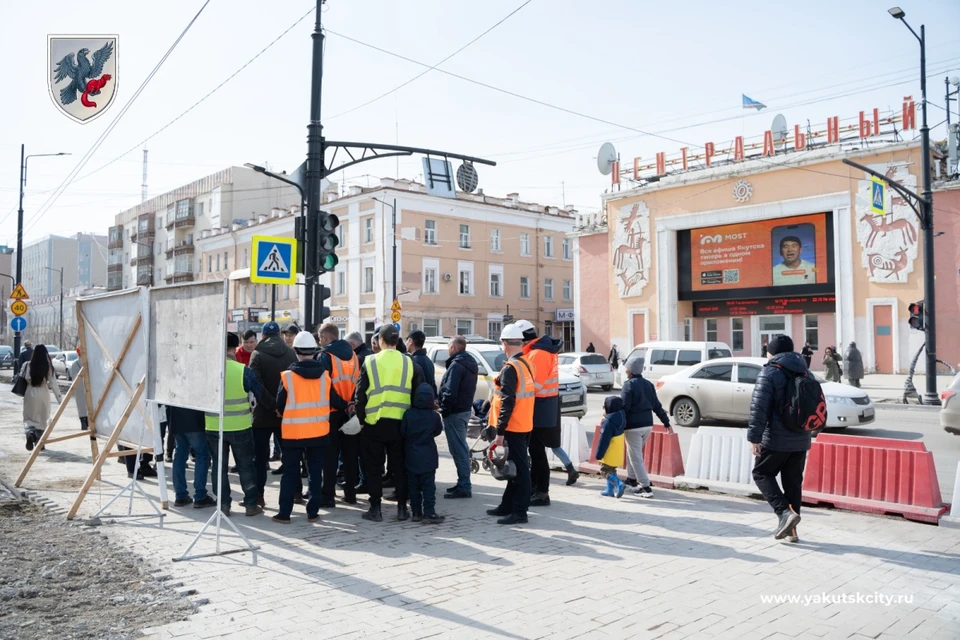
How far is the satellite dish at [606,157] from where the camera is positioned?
122ft

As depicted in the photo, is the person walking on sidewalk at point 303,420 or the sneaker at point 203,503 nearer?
the person walking on sidewalk at point 303,420

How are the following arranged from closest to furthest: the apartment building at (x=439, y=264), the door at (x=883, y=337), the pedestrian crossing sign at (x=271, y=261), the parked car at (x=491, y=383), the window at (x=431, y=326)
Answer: the pedestrian crossing sign at (x=271, y=261), the parked car at (x=491, y=383), the door at (x=883, y=337), the apartment building at (x=439, y=264), the window at (x=431, y=326)

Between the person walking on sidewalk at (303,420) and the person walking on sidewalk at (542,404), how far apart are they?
212 centimetres

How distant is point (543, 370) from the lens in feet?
25.3

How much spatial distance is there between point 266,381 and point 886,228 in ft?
88.5

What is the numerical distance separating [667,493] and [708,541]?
7.33 ft

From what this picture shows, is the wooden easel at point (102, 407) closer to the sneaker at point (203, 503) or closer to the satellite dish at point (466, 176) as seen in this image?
the sneaker at point (203, 503)

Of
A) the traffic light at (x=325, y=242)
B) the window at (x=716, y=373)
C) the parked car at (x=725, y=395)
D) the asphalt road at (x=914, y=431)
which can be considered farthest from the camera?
the window at (x=716, y=373)

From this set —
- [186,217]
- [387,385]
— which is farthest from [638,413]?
[186,217]

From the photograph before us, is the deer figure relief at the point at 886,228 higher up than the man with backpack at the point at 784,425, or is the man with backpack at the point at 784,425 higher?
the deer figure relief at the point at 886,228

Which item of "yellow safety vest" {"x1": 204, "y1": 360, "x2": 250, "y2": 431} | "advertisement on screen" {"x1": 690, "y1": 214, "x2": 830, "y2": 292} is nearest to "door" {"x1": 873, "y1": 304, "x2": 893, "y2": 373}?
"advertisement on screen" {"x1": 690, "y1": 214, "x2": 830, "y2": 292}

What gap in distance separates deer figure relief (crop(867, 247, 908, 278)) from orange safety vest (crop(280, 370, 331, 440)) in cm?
2691

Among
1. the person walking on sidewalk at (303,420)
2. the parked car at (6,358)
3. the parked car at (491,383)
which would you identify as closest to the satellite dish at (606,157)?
the parked car at (491,383)

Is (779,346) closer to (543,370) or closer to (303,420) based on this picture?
(543,370)
